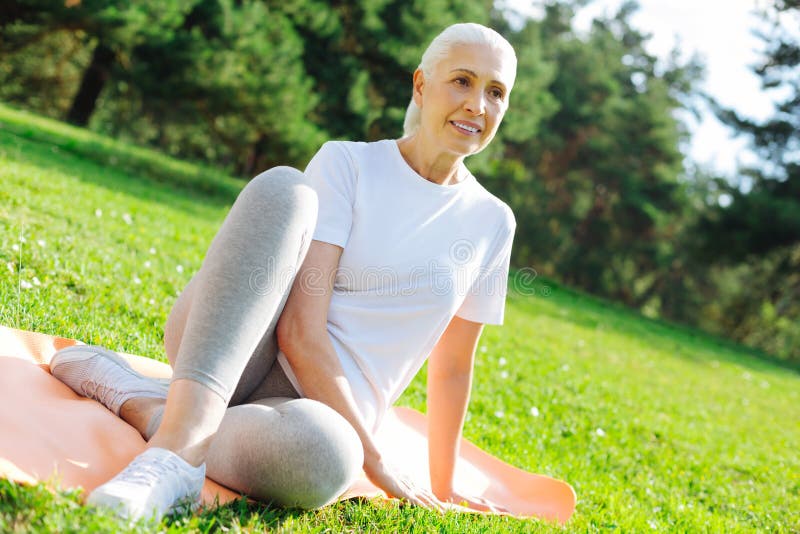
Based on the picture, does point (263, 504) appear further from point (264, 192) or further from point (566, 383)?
point (566, 383)

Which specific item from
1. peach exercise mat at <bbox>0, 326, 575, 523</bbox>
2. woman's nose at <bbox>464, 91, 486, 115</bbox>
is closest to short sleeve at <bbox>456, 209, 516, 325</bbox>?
woman's nose at <bbox>464, 91, 486, 115</bbox>

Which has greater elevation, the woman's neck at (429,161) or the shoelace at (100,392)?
the woman's neck at (429,161)

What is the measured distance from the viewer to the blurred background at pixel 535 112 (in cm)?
1310

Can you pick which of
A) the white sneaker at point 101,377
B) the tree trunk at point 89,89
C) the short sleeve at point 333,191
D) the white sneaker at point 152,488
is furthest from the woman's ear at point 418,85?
the tree trunk at point 89,89

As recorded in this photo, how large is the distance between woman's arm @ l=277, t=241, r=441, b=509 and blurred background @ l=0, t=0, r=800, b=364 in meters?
11.0

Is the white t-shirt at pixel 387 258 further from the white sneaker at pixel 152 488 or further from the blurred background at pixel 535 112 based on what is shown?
the blurred background at pixel 535 112

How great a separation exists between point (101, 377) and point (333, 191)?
3.22 ft

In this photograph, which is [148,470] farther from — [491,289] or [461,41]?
[461,41]

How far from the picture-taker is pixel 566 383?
6234 millimetres

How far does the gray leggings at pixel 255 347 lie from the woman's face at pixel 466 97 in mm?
591

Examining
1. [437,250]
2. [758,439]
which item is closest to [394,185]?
[437,250]

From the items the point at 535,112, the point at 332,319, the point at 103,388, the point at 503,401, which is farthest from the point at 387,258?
the point at 535,112

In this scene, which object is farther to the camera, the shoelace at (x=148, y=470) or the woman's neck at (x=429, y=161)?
the woman's neck at (x=429, y=161)

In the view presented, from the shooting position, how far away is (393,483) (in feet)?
7.20
